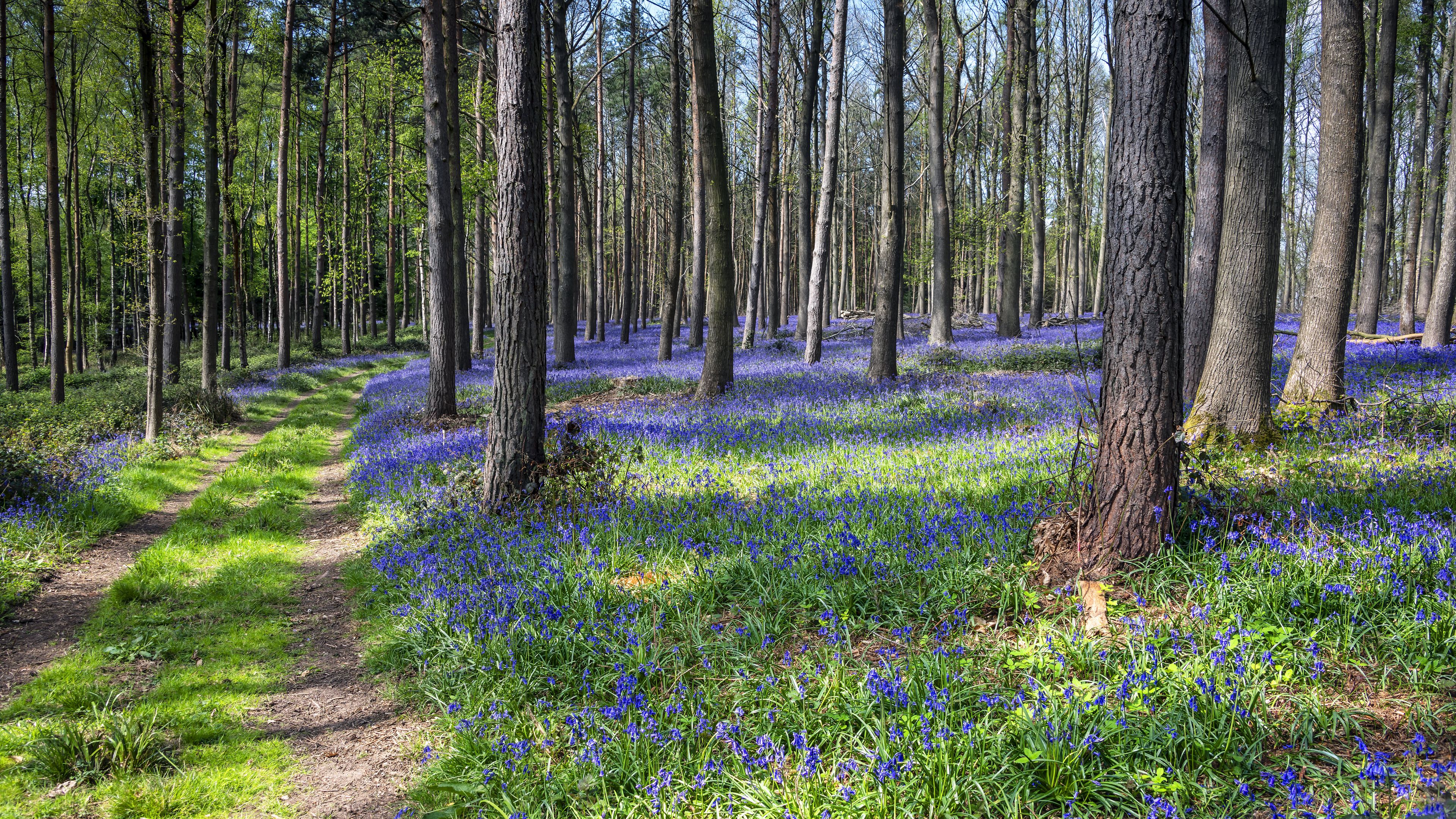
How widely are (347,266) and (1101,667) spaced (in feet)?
122

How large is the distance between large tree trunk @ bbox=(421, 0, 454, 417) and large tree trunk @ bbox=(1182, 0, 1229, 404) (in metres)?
11.8

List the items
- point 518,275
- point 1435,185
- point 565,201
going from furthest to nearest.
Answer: point 565,201
point 1435,185
point 518,275

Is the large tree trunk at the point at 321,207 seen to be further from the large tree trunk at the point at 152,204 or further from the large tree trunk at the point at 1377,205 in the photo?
the large tree trunk at the point at 1377,205

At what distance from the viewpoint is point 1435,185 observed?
19.3 m

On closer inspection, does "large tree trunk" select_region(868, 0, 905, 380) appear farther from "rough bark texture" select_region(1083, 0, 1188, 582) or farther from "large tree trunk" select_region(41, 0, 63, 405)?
"large tree trunk" select_region(41, 0, 63, 405)

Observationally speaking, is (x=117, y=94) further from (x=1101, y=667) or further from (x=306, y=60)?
(x=1101, y=667)

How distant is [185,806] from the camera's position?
3326mm

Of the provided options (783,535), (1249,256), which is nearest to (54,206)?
(783,535)

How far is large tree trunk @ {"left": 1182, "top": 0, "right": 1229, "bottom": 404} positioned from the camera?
7785mm

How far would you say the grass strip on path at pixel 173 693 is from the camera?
3.42 meters

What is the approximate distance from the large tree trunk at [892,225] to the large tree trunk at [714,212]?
294cm

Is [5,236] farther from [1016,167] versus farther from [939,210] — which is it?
[1016,167]

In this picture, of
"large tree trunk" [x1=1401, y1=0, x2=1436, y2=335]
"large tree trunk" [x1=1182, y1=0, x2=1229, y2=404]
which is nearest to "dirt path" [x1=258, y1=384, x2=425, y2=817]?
"large tree trunk" [x1=1182, y1=0, x2=1229, y2=404]

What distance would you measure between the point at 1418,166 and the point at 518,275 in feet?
95.0
